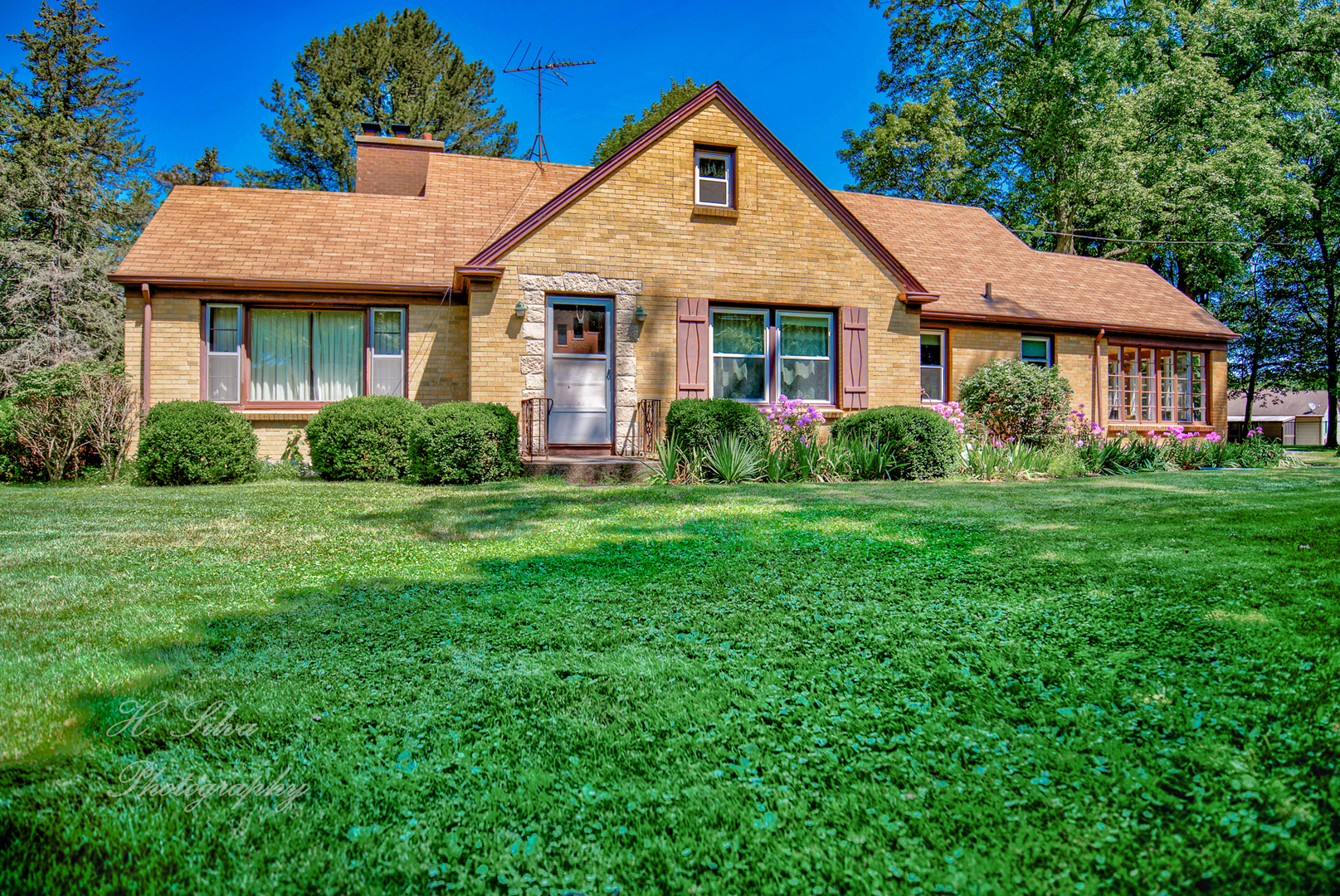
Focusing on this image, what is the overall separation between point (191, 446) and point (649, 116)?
75.9 ft

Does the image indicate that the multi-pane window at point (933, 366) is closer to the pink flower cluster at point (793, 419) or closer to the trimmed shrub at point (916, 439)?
the pink flower cluster at point (793, 419)

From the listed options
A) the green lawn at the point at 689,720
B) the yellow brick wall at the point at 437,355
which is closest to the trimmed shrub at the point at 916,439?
the green lawn at the point at 689,720

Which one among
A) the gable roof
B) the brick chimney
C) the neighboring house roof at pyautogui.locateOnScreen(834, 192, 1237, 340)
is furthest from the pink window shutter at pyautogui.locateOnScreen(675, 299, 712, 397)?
A: the brick chimney

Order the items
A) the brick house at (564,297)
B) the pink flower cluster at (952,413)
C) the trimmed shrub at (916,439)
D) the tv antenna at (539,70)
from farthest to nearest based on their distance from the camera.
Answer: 1. the tv antenna at (539,70)
2. the pink flower cluster at (952,413)
3. the brick house at (564,297)
4. the trimmed shrub at (916,439)

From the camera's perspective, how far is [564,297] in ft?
38.8

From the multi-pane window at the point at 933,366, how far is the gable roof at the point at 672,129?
7.72ft

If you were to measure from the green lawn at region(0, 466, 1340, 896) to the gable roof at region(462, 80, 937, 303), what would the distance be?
7706 millimetres

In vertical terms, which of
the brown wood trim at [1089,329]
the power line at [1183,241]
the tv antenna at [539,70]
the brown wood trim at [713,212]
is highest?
the tv antenna at [539,70]

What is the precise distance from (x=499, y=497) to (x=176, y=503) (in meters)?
3.24

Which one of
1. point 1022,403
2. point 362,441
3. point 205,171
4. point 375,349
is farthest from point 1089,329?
point 205,171

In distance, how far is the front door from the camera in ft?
39.1

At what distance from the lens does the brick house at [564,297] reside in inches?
463

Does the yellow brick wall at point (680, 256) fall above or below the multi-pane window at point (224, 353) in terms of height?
above

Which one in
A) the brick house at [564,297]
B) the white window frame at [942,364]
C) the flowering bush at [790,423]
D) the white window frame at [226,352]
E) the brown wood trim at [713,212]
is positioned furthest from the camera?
the white window frame at [942,364]
